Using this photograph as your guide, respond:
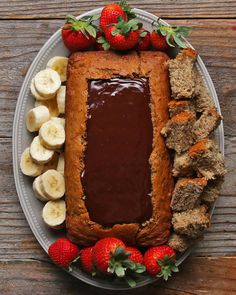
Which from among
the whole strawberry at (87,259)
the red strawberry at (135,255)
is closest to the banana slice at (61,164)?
the whole strawberry at (87,259)

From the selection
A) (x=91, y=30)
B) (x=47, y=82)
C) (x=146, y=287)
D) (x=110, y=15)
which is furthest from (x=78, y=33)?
(x=146, y=287)

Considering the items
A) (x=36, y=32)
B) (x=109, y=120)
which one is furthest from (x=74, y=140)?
(x=36, y=32)

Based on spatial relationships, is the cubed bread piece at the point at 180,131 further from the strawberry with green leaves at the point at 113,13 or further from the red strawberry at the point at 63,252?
the red strawberry at the point at 63,252

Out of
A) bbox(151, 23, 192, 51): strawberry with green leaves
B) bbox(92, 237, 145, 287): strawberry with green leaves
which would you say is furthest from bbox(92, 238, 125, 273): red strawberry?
bbox(151, 23, 192, 51): strawberry with green leaves

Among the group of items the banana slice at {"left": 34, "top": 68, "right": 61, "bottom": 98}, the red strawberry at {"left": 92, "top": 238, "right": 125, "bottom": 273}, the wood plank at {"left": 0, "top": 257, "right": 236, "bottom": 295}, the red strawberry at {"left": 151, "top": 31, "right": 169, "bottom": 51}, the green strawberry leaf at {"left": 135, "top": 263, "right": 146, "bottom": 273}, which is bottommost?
the wood plank at {"left": 0, "top": 257, "right": 236, "bottom": 295}

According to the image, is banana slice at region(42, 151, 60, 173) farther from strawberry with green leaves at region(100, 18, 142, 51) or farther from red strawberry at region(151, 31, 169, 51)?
red strawberry at region(151, 31, 169, 51)

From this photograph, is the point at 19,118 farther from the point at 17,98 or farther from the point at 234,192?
the point at 234,192

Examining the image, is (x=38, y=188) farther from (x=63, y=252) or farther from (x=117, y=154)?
(x=117, y=154)
